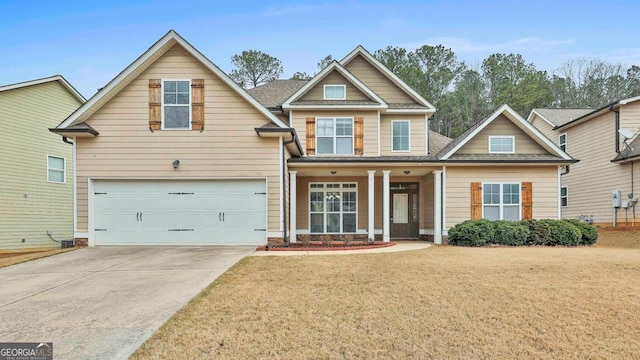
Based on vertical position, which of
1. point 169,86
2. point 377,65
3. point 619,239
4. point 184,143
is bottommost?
point 619,239

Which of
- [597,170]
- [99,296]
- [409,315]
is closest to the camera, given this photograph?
[409,315]

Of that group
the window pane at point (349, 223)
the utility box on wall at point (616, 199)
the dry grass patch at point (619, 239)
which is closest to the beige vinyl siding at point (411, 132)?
the window pane at point (349, 223)

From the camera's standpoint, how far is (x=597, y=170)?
17.9 meters

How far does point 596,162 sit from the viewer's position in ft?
59.1

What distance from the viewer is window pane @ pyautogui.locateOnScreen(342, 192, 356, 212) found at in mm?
15191

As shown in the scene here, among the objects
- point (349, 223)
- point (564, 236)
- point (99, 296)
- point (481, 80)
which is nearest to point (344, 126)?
point (349, 223)

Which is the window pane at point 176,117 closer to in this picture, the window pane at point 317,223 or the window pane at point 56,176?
the window pane at point 317,223

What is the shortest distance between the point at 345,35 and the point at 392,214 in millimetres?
14800

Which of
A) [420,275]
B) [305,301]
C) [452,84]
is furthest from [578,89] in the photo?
[305,301]

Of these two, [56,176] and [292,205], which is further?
[56,176]

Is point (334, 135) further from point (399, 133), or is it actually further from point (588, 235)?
point (588, 235)

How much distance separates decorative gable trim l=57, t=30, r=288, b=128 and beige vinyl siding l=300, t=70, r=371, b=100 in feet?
12.3

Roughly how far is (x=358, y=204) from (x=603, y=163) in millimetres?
11586

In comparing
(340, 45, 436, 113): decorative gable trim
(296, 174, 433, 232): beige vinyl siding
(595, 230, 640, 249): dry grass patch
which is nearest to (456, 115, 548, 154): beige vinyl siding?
(296, 174, 433, 232): beige vinyl siding
